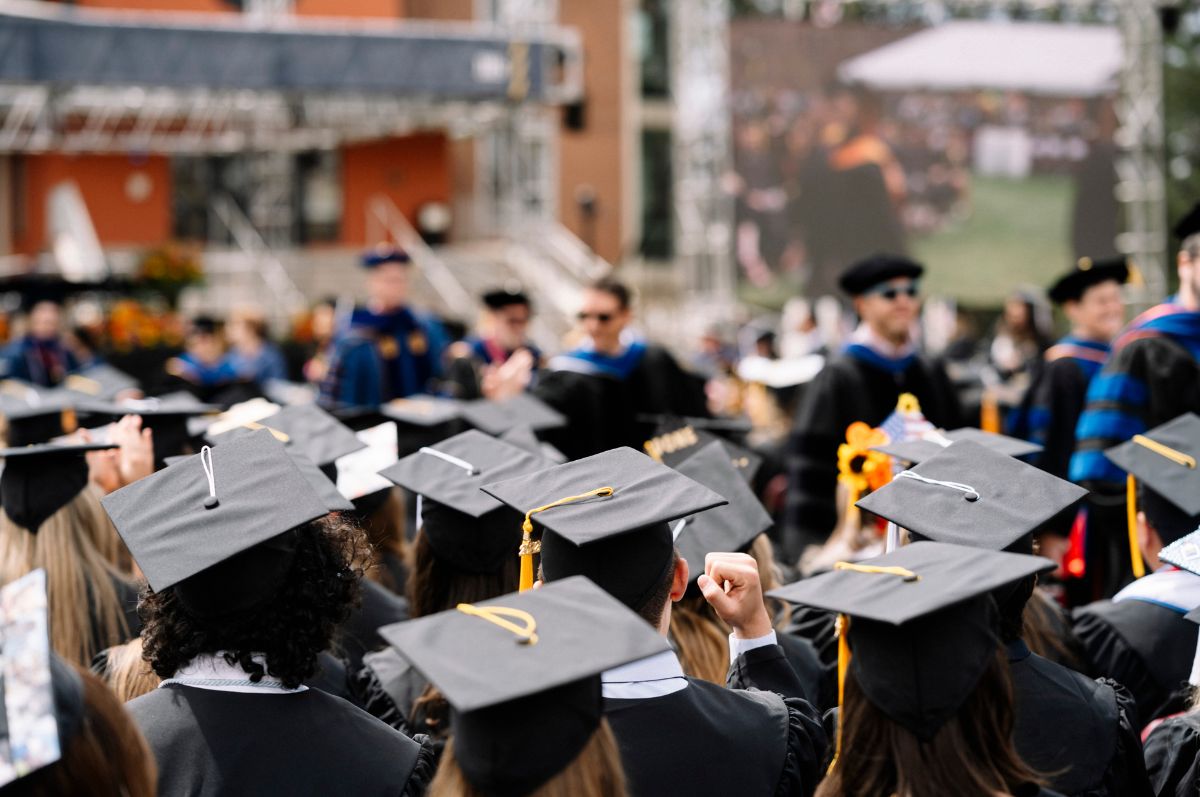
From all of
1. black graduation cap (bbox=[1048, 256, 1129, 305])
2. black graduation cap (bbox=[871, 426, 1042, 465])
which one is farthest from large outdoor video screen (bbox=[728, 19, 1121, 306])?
black graduation cap (bbox=[871, 426, 1042, 465])

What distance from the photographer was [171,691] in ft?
6.64

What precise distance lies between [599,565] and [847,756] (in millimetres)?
624

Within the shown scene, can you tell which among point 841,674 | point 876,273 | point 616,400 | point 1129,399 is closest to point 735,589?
point 841,674

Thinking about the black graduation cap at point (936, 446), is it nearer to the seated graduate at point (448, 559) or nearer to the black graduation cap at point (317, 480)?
the seated graduate at point (448, 559)

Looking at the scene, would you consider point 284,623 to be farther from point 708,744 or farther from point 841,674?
point 841,674

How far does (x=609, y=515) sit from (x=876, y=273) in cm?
335

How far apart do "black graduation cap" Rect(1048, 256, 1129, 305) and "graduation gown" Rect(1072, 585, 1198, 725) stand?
3.14 metres

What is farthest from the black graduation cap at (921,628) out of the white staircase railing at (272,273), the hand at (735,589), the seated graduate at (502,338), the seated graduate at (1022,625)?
the white staircase railing at (272,273)

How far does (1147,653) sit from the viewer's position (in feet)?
9.37

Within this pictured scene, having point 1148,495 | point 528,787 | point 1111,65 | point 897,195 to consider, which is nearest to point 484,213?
point 897,195

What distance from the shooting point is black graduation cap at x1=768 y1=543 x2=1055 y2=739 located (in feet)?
5.77

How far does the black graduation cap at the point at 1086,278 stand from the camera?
18.8 feet

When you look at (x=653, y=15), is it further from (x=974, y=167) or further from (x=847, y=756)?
(x=847, y=756)

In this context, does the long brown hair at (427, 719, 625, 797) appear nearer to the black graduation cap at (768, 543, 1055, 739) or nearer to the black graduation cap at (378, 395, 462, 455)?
the black graduation cap at (768, 543, 1055, 739)
